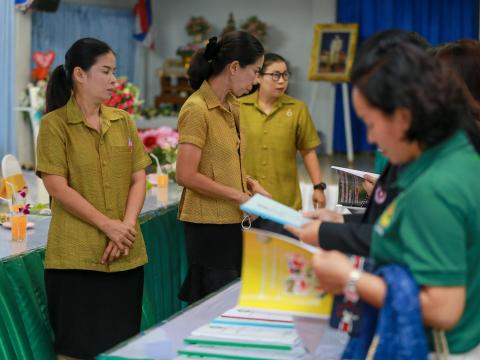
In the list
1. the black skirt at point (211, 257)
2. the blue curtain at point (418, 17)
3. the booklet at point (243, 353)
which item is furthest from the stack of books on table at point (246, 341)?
the blue curtain at point (418, 17)

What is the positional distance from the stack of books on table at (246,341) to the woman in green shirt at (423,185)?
0.32m

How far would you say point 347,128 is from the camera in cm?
1235

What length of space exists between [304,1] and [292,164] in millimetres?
9514

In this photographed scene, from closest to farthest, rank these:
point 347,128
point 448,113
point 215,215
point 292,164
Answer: point 448,113
point 215,215
point 292,164
point 347,128

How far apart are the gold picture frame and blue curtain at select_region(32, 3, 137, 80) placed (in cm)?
295

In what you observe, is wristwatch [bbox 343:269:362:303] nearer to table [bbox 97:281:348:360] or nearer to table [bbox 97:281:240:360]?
table [bbox 97:281:348:360]

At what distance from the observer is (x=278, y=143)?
159 inches

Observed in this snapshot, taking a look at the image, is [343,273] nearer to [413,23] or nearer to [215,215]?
[215,215]

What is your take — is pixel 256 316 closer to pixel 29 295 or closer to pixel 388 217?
pixel 388 217

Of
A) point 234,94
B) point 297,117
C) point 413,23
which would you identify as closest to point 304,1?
point 413,23

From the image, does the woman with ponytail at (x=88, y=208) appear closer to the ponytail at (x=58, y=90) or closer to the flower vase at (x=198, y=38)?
the ponytail at (x=58, y=90)

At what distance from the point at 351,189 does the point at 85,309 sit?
935mm

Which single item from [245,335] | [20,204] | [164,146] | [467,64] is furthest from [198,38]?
[245,335]

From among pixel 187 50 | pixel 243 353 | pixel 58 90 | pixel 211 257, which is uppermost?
pixel 187 50
